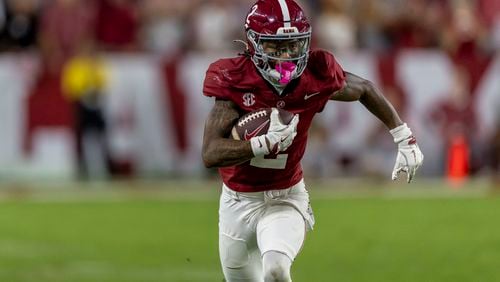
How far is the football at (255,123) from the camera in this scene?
558cm

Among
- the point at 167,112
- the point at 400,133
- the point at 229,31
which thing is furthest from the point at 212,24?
the point at 400,133

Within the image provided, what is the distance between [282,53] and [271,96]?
23 centimetres

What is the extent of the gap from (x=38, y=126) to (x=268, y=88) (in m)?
8.91

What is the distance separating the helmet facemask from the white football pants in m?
0.60

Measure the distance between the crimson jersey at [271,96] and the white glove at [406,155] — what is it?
480 millimetres

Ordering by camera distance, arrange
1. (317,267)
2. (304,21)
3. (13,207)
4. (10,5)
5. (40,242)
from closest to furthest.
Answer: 1. (304,21)
2. (317,267)
3. (40,242)
4. (13,207)
5. (10,5)

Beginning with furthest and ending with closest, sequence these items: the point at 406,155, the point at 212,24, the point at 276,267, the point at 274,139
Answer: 1. the point at 212,24
2. the point at 406,155
3. the point at 276,267
4. the point at 274,139

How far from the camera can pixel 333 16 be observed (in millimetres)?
14953

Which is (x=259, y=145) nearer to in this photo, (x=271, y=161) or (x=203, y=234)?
(x=271, y=161)

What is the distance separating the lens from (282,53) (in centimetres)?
574

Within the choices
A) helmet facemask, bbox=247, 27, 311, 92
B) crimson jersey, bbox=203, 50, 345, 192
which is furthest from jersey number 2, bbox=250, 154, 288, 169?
helmet facemask, bbox=247, 27, 311, 92

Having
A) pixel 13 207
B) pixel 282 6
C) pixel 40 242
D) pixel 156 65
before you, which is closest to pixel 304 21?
pixel 282 6

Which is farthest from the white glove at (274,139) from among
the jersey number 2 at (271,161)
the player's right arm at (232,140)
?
the jersey number 2 at (271,161)

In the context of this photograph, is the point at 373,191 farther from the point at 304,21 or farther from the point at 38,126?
the point at 304,21
